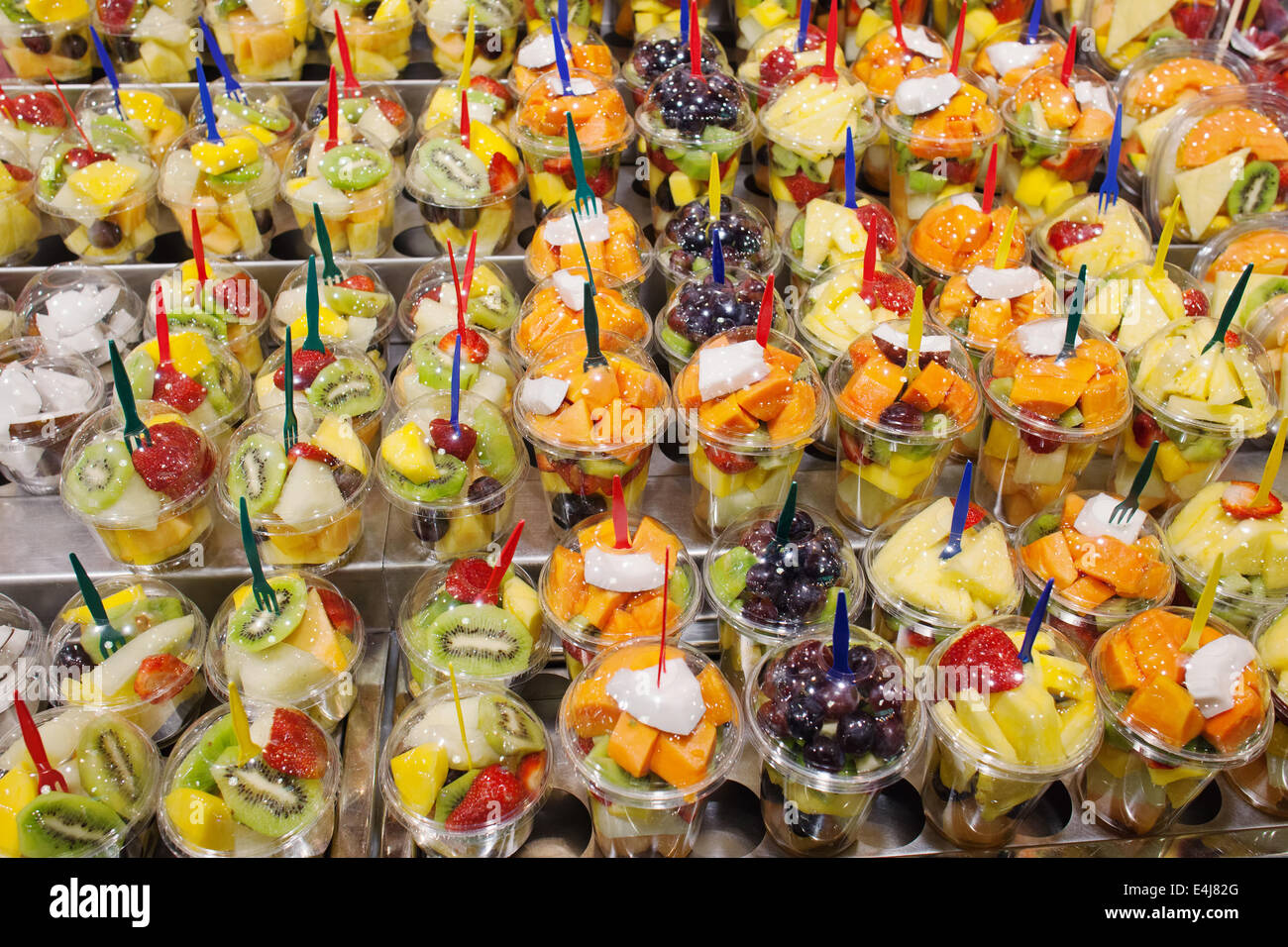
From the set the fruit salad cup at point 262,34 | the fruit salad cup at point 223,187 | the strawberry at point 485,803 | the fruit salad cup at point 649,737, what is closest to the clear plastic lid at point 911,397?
the fruit salad cup at point 649,737

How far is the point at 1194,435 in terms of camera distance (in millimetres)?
2326

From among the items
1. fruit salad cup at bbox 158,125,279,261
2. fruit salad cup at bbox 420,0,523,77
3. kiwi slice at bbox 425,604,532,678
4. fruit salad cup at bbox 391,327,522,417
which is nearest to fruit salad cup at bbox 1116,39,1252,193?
fruit salad cup at bbox 420,0,523,77

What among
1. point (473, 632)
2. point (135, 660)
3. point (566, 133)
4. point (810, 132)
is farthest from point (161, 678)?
point (810, 132)

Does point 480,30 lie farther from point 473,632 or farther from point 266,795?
point 266,795

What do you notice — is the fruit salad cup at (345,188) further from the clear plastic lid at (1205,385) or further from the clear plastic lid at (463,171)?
the clear plastic lid at (1205,385)

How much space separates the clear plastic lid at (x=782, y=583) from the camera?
6.57 feet

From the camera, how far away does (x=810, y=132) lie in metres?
2.93

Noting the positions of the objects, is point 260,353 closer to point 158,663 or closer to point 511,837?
point 158,663

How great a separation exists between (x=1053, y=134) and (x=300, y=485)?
85.0 inches

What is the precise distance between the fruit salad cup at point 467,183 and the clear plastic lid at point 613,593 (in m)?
1.17

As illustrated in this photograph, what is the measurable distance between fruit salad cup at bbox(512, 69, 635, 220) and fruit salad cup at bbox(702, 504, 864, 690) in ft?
4.26

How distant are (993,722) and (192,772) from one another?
1.32 meters

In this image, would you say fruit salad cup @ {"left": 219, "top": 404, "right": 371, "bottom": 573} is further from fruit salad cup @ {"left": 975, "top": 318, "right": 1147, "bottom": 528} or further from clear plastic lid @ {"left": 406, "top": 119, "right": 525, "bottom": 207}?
fruit salad cup @ {"left": 975, "top": 318, "right": 1147, "bottom": 528}

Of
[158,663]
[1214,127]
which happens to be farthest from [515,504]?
[1214,127]
